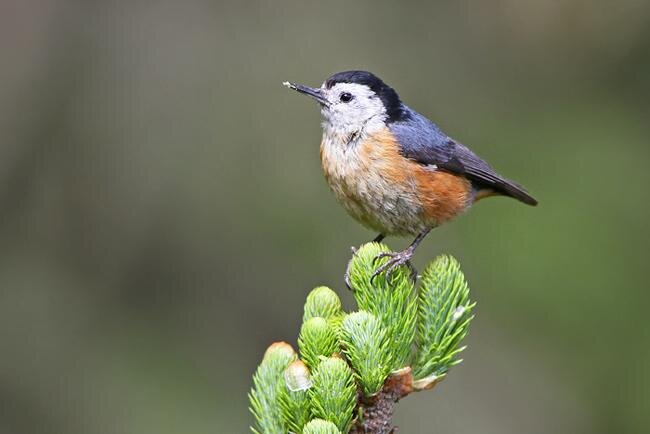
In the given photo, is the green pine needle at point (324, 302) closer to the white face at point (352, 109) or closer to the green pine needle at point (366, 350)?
the green pine needle at point (366, 350)

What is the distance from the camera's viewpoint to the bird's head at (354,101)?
3766 mm

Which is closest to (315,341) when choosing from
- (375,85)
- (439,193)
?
(439,193)

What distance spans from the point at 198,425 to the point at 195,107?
173 centimetres

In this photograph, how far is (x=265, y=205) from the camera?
4641 millimetres

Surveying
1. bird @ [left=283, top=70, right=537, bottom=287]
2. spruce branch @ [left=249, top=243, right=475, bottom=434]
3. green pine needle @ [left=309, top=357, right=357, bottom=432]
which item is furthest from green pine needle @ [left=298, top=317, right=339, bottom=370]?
bird @ [left=283, top=70, right=537, bottom=287]

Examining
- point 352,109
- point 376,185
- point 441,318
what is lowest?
point 441,318

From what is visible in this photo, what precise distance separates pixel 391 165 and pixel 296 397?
5.35 ft

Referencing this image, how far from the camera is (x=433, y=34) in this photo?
508cm

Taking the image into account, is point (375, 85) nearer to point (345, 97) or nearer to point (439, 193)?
point (345, 97)

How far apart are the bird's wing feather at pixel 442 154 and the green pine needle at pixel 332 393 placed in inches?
68.7

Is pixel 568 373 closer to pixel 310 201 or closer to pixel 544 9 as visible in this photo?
pixel 310 201

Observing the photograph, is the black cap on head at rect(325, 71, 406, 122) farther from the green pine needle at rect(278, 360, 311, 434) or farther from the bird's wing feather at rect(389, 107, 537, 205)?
the green pine needle at rect(278, 360, 311, 434)

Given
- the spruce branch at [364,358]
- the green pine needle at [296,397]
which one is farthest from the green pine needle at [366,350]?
the green pine needle at [296,397]

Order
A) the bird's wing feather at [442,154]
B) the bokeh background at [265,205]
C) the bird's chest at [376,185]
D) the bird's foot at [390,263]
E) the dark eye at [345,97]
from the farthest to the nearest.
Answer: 1. the bokeh background at [265,205]
2. the dark eye at [345,97]
3. the bird's wing feather at [442,154]
4. the bird's chest at [376,185]
5. the bird's foot at [390,263]
